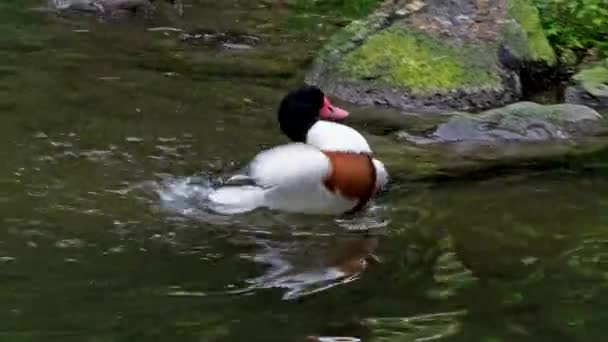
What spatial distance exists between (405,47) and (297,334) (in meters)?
5.95

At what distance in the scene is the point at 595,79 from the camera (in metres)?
9.90

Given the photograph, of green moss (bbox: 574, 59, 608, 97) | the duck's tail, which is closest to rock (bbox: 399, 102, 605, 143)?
green moss (bbox: 574, 59, 608, 97)

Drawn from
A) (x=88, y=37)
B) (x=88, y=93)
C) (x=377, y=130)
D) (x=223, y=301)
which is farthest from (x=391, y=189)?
(x=88, y=37)

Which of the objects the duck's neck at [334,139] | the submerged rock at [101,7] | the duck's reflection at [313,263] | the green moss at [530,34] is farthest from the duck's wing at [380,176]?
the submerged rock at [101,7]

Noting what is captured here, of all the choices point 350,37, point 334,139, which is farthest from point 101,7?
point 334,139

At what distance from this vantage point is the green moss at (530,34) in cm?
1031

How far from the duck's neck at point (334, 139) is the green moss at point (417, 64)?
3.05 meters

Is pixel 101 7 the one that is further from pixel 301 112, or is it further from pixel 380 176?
pixel 380 176

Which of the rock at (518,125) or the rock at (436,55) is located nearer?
the rock at (518,125)

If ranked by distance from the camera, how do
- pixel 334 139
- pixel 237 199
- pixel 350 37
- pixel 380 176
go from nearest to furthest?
pixel 237 199
pixel 334 139
pixel 380 176
pixel 350 37

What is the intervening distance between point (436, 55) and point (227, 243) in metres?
4.62

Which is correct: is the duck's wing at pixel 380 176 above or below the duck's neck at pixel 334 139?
below

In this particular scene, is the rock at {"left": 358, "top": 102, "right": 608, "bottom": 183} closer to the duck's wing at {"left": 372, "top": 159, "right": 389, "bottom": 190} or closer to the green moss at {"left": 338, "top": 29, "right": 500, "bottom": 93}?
the duck's wing at {"left": 372, "top": 159, "right": 389, "bottom": 190}

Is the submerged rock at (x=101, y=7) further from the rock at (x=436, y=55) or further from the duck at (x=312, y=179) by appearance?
the duck at (x=312, y=179)
